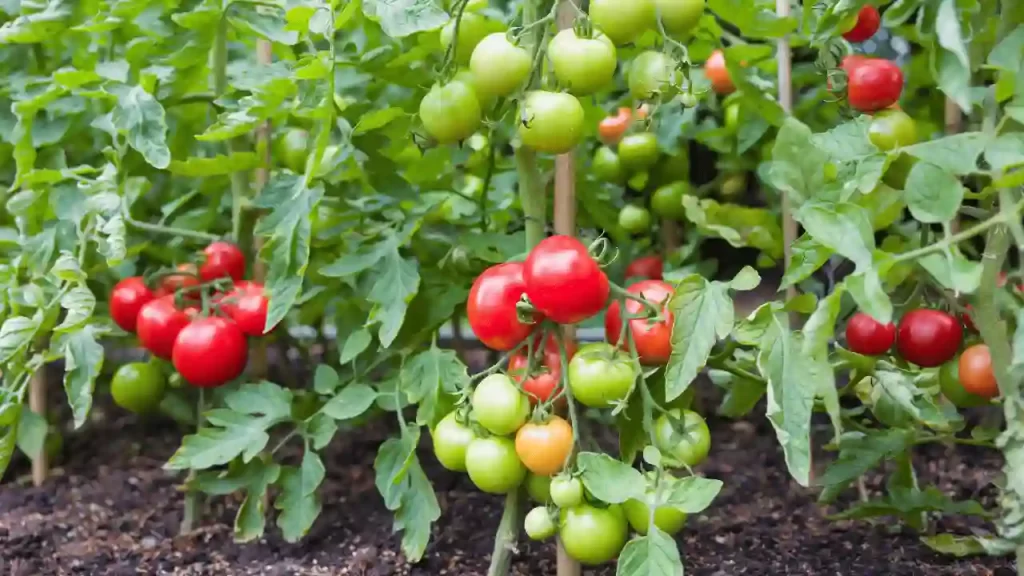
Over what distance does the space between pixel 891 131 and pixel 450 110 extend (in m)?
0.49

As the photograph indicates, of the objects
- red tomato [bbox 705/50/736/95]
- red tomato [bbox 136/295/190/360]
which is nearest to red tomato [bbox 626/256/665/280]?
red tomato [bbox 705/50/736/95]

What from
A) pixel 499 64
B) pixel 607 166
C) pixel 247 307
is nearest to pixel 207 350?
pixel 247 307

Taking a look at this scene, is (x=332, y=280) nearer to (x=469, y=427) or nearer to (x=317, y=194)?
A: (x=317, y=194)

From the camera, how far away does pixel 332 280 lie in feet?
4.01

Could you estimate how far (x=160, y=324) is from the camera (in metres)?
1.17

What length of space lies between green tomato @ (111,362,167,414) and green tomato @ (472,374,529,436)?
70 cm

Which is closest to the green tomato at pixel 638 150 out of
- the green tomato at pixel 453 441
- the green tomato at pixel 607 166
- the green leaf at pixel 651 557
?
the green tomato at pixel 607 166

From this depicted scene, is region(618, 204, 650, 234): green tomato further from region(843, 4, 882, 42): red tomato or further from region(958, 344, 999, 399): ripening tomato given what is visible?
region(958, 344, 999, 399): ripening tomato

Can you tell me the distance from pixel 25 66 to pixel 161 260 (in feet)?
1.23

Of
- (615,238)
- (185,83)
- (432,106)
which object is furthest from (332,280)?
(615,238)

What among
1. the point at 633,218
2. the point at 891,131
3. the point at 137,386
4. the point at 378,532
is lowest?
the point at 378,532

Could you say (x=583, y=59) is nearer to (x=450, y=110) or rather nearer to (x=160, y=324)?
(x=450, y=110)

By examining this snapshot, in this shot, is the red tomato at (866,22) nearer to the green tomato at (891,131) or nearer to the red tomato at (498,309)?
the green tomato at (891,131)

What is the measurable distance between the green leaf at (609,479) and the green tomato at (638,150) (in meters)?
0.66
